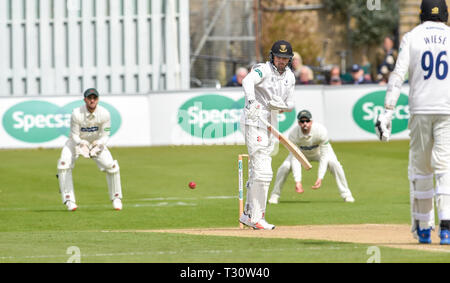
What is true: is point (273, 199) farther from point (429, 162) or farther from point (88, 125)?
point (429, 162)

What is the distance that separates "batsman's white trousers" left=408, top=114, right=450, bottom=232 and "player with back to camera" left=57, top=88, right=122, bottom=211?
898cm

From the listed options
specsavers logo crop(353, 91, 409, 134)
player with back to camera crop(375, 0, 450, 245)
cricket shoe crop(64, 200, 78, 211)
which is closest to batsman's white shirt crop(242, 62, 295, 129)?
player with back to camera crop(375, 0, 450, 245)

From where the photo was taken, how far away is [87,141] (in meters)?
19.3

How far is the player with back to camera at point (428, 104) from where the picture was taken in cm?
1113

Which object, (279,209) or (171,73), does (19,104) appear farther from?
(279,209)

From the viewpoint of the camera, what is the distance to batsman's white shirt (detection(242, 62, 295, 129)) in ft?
45.7

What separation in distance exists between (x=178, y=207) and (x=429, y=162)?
9345mm

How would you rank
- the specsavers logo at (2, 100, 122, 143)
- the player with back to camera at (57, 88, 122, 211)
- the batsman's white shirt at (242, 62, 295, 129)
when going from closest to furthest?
1. the batsman's white shirt at (242, 62, 295, 129)
2. the player with back to camera at (57, 88, 122, 211)
3. the specsavers logo at (2, 100, 122, 143)

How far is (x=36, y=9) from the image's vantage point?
3678cm

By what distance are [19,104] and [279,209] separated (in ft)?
41.6

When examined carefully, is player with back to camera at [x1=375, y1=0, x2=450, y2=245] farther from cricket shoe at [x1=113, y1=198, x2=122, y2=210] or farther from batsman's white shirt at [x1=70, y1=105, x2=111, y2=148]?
cricket shoe at [x1=113, y1=198, x2=122, y2=210]

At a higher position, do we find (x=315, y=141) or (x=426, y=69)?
(x=426, y=69)

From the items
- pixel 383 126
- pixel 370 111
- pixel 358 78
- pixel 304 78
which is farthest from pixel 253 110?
pixel 358 78
